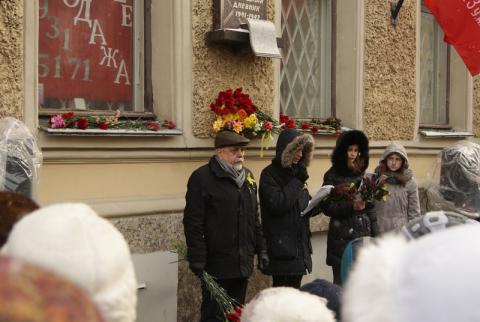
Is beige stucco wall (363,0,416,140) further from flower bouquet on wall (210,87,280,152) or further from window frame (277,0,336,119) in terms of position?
flower bouquet on wall (210,87,280,152)

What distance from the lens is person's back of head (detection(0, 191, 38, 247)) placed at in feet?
7.24

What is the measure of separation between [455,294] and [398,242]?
0.27 metres

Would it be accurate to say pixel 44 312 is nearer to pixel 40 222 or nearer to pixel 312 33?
pixel 40 222

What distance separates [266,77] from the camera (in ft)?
24.1

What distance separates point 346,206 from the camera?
21.2 ft

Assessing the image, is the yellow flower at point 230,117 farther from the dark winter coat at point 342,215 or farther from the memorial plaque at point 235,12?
the dark winter coat at point 342,215

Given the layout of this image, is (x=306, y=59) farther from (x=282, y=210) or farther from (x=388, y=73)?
(x=282, y=210)

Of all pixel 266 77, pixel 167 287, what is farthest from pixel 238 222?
pixel 266 77

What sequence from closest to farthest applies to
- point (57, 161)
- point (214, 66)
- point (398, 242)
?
point (398, 242) → point (57, 161) → point (214, 66)

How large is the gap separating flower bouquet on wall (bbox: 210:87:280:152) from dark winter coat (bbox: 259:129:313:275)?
0.52 meters

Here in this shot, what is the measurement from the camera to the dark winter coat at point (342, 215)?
21.2ft

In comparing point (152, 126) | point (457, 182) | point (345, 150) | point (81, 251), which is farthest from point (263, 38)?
point (81, 251)

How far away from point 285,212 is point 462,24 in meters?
3.02

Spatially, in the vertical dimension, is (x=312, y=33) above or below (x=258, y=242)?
above
